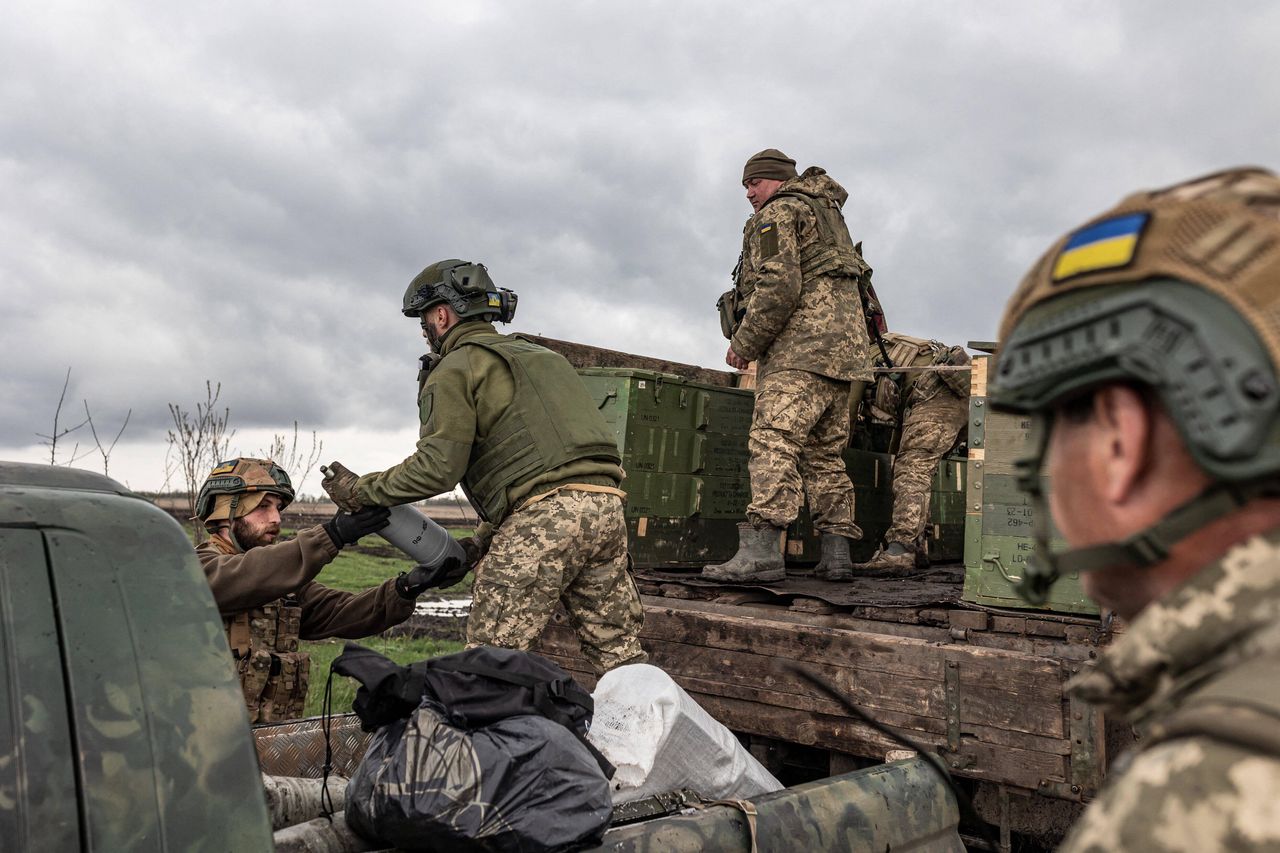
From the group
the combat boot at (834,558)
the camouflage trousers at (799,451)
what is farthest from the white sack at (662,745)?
the combat boot at (834,558)

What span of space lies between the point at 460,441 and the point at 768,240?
2363 millimetres

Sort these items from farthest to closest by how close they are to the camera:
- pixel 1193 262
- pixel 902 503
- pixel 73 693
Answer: pixel 902 503
pixel 73 693
pixel 1193 262

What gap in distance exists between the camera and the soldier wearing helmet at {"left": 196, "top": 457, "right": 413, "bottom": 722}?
12.6 ft

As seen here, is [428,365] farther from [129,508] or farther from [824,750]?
[129,508]

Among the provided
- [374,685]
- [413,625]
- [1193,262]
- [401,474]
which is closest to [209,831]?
[374,685]

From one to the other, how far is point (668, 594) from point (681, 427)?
1.08 metres

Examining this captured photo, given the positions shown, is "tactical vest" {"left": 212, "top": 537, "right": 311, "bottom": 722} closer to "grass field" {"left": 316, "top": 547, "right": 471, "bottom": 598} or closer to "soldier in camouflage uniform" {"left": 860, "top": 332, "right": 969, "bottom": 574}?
"soldier in camouflage uniform" {"left": 860, "top": 332, "right": 969, "bottom": 574}

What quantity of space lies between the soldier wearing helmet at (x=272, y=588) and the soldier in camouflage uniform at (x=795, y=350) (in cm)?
202

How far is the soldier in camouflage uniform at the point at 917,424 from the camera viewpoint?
6930 millimetres

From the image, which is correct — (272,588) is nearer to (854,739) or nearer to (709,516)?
(854,739)

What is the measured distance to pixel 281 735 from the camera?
11.7 feet

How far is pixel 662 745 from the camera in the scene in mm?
2822

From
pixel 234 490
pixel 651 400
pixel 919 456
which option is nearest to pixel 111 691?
pixel 234 490

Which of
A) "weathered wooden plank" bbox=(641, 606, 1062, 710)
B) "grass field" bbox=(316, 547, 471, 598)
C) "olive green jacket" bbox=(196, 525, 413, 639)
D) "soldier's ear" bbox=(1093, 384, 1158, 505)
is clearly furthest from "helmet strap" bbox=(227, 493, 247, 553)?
"grass field" bbox=(316, 547, 471, 598)
